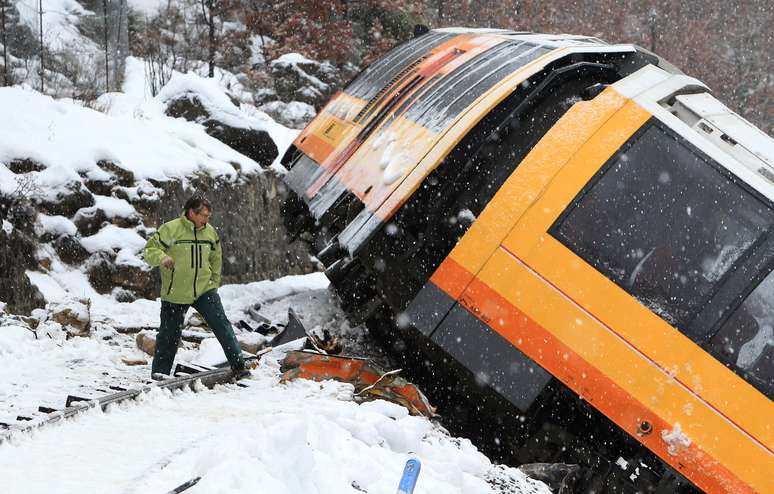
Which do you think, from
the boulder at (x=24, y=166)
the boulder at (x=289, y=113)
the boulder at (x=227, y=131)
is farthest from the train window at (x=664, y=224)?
the boulder at (x=289, y=113)

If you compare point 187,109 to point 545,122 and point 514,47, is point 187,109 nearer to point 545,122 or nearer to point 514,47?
point 514,47

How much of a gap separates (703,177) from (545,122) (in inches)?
48.9

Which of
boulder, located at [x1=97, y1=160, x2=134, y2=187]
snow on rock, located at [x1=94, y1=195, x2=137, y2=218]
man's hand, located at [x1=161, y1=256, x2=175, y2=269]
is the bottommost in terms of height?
snow on rock, located at [x1=94, y1=195, x2=137, y2=218]

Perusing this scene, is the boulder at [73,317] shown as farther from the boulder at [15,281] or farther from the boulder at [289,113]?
the boulder at [289,113]

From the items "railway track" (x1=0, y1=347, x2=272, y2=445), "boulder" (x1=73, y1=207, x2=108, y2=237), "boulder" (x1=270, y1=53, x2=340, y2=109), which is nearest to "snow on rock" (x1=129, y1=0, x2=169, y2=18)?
"boulder" (x1=270, y1=53, x2=340, y2=109)

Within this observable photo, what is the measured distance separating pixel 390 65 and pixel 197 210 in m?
4.15

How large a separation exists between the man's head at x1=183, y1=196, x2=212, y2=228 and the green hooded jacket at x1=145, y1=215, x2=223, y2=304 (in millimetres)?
76

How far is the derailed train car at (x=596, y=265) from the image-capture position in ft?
17.0

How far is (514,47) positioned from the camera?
7832 millimetres

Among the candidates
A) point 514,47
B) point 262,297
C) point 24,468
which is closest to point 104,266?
point 262,297

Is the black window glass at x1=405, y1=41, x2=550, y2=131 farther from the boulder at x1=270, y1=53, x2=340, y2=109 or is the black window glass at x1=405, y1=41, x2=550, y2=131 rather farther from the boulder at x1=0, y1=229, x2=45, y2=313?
the boulder at x1=270, y1=53, x2=340, y2=109

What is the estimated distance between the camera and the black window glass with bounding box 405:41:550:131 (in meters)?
6.86

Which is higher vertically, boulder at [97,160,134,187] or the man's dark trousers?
the man's dark trousers

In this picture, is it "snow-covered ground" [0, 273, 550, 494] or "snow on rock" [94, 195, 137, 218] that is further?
"snow on rock" [94, 195, 137, 218]
